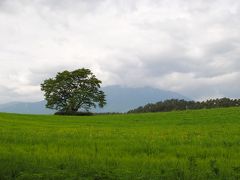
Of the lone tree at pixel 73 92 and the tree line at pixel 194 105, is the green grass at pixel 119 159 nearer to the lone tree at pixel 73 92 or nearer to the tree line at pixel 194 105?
the lone tree at pixel 73 92

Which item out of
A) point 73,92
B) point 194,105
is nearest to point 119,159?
point 73,92

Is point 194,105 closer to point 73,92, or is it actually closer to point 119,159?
point 73,92

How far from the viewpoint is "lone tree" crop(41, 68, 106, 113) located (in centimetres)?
10150

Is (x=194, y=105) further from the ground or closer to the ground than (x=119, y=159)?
further from the ground

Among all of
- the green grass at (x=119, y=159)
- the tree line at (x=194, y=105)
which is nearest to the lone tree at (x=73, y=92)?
the tree line at (x=194, y=105)

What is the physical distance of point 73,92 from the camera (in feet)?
336

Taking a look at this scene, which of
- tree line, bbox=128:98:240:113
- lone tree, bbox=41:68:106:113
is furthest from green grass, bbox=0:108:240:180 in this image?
tree line, bbox=128:98:240:113

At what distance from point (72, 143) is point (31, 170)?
820 centimetres

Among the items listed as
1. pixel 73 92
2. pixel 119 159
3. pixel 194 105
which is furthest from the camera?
pixel 194 105

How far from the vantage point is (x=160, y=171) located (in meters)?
13.1

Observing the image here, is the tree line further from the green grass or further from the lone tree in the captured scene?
the green grass

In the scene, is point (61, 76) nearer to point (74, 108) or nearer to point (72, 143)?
point (74, 108)

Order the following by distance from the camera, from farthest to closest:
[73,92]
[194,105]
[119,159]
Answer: [194,105], [73,92], [119,159]

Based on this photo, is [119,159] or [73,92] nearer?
[119,159]
